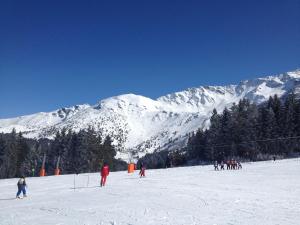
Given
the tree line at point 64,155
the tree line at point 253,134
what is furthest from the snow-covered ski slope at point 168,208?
the tree line at point 64,155

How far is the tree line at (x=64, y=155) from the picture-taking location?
96.1 m

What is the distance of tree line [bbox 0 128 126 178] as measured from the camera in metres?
96.1

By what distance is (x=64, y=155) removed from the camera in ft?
335

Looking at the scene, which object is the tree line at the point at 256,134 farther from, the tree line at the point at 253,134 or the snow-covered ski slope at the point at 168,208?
the snow-covered ski slope at the point at 168,208

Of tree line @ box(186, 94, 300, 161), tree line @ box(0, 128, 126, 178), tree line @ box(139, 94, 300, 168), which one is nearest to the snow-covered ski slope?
tree line @ box(186, 94, 300, 161)

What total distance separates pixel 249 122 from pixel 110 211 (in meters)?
71.4

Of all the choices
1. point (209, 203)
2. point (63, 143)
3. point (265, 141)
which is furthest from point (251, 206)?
point (63, 143)

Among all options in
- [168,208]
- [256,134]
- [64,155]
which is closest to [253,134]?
[256,134]

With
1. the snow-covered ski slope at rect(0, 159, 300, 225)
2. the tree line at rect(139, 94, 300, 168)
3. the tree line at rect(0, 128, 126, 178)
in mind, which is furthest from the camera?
the tree line at rect(0, 128, 126, 178)

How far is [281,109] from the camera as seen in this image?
87.8 metres

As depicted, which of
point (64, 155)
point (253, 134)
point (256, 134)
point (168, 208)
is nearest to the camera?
point (168, 208)

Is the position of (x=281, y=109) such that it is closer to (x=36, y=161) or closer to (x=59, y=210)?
(x=36, y=161)

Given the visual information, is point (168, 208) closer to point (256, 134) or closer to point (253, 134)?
point (253, 134)

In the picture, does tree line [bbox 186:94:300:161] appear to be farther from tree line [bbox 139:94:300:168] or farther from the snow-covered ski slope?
the snow-covered ski slope
